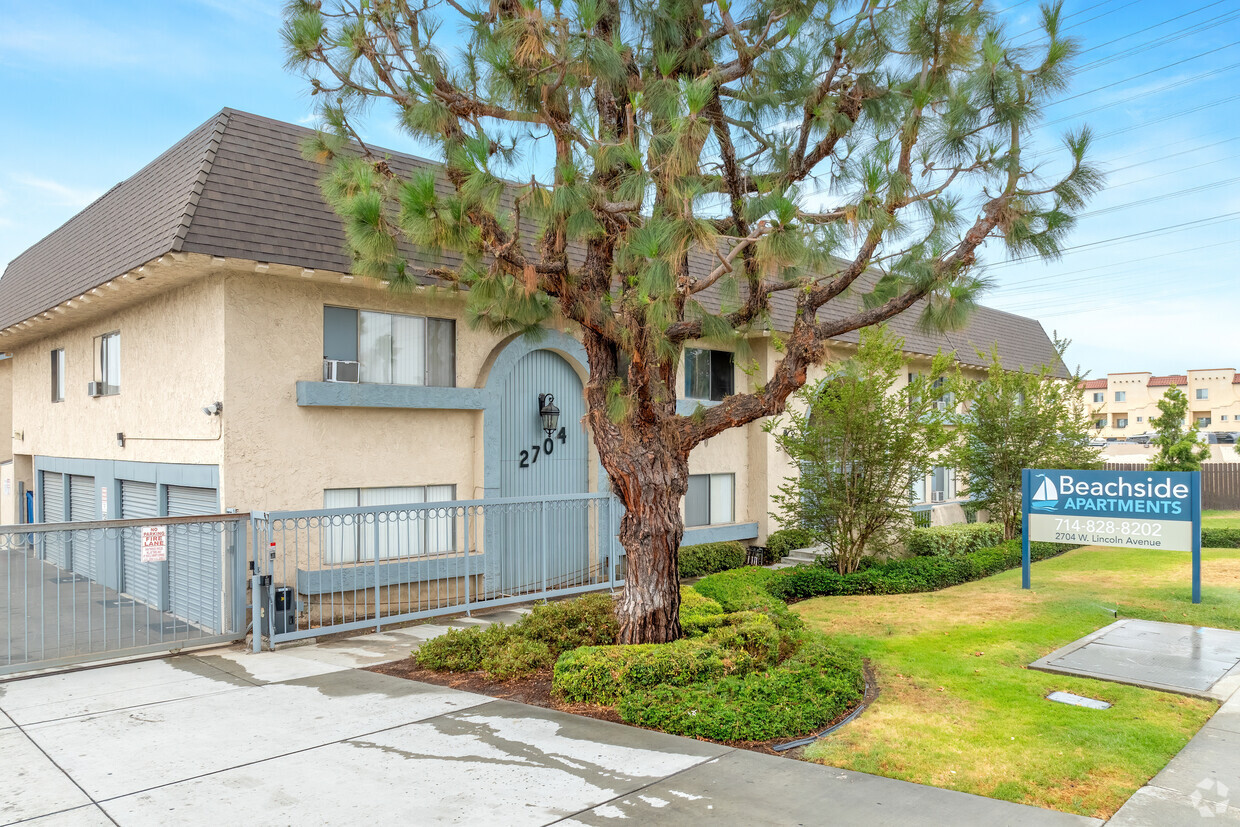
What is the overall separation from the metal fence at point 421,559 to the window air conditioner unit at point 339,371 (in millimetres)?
1983

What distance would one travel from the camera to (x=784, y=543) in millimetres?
17609

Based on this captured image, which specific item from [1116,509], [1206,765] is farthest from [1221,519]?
[1206,765]

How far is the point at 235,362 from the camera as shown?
1081 cm

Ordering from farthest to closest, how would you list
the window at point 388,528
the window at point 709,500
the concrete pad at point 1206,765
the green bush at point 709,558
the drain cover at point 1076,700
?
1. the window at point 709,500
2. the green bush at point 709,558
3. the window at point 388,528
4. the drain cover at point 1076,700
5. the concrete pad at point 1206,765

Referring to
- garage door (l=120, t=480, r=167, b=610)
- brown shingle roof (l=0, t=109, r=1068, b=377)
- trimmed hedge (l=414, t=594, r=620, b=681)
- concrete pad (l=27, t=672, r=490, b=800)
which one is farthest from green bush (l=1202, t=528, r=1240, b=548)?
garage door (l=120, t=480, r=167, b=610)

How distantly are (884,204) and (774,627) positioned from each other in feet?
14.8

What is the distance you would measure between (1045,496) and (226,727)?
486 inches

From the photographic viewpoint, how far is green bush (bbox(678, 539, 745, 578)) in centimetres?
1550

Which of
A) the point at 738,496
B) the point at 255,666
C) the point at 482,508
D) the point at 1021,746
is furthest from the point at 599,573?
the point at 1021,746

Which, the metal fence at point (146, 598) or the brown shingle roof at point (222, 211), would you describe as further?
the brown shingle roof at point (222, 211)

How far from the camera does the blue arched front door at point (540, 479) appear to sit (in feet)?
43.4

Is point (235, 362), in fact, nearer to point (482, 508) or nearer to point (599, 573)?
point (482, 508)

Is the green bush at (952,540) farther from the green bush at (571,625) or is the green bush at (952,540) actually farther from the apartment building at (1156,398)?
the apartment building at (1156,398)

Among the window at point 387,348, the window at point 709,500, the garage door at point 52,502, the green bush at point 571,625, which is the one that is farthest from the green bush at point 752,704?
the garage door at point 52,502
